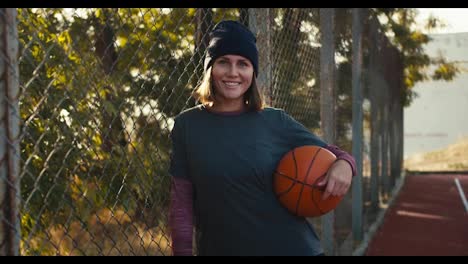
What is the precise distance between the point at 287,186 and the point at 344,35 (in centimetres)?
552

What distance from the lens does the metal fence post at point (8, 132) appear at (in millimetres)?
1910

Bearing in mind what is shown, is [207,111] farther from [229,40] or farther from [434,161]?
[434,161]

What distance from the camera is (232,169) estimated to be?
8.43 feet

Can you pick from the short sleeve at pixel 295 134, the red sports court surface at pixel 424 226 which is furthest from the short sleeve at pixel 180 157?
the red sports court surface at pixel 424 226

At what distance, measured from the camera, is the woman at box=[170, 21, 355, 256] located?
8.48 feet

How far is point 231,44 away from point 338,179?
0.71m

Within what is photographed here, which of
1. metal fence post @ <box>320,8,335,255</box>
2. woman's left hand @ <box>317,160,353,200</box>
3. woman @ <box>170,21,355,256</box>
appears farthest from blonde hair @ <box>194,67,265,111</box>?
metal fence post @ <box>320,8,335,255</box>

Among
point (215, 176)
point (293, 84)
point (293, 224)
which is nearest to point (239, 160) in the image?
point (215, 176)

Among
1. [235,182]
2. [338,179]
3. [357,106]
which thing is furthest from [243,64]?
[357,106]

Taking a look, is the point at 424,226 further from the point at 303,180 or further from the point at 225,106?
the point at 225,106

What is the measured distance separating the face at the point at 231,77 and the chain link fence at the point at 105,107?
10.2 inches

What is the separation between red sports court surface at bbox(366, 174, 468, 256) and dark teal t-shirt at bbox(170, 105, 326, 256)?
5.19 metres

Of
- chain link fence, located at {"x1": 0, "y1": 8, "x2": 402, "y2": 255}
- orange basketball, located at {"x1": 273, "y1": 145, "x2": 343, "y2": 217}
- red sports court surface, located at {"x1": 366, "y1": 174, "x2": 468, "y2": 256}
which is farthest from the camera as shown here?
red sports court surface, located at {"x1": 366, "y1": 174, "x2": 468, "y2": 256}

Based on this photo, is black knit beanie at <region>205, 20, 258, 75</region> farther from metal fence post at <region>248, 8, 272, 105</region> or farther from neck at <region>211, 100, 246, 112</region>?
metal fence post at <region>248, 8, 272, 105</region>
